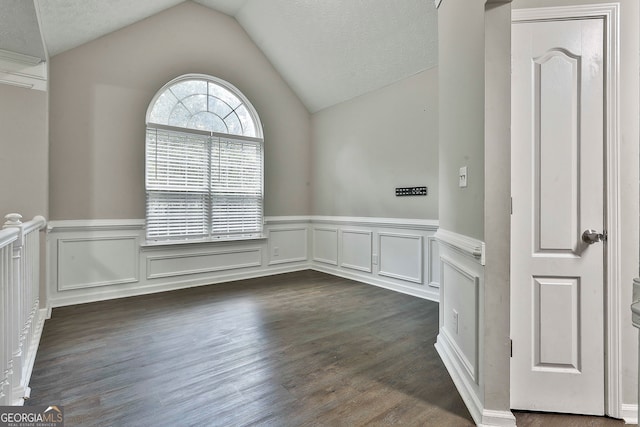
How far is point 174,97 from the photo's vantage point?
430 centimetres

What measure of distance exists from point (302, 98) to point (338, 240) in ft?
8.15

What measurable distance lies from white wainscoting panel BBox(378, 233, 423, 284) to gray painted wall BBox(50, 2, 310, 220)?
2.91 m

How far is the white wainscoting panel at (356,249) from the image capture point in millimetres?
4586

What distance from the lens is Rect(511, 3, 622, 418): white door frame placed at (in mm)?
1617

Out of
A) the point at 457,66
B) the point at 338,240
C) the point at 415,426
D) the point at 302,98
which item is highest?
the point at 302,98

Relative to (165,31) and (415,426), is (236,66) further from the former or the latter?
(415,426)

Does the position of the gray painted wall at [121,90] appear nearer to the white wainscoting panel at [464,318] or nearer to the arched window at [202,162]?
the arched window at [202,162]

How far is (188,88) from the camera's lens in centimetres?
441

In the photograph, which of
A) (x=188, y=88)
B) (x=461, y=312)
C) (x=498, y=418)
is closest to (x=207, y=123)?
(x=188, y=88)

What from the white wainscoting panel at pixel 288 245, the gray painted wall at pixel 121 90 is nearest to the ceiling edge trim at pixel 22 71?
the gray painted wall at pixel 121 90

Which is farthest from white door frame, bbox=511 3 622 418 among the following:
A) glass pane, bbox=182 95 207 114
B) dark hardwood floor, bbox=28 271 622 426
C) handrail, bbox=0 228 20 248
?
glass pane, bbox=182 95 207 114

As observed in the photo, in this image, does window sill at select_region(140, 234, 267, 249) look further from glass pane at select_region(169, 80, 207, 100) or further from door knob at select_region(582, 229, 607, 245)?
door knob at select_region(582, 229, 607, 245)

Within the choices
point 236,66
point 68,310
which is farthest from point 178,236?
point 236,66

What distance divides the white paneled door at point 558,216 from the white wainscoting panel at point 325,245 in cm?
352
